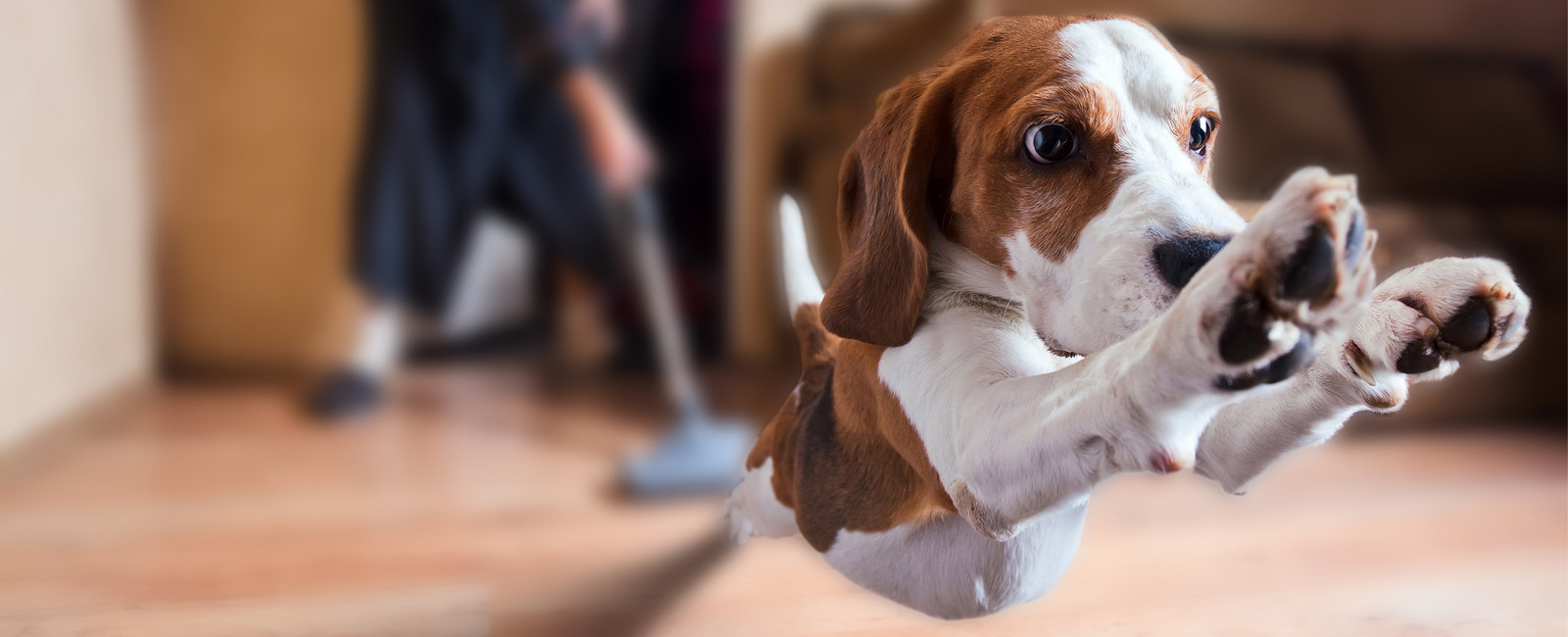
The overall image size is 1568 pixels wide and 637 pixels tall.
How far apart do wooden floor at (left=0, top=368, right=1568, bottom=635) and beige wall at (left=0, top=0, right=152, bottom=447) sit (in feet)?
0.24

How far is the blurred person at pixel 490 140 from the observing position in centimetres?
73

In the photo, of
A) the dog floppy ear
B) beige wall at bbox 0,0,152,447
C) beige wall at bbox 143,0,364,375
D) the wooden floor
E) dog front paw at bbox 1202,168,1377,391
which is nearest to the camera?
dog front paw at bbox 1202,168,1377,391

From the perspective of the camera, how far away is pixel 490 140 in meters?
0.73

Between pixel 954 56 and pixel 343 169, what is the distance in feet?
2.31

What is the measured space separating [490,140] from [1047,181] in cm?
55

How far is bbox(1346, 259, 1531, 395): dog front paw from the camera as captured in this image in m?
0.28

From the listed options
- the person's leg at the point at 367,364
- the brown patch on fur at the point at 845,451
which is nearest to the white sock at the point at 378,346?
the person's leg at the point at 367,364

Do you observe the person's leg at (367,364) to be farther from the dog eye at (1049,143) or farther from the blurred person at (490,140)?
the dog eye at (1049,143)

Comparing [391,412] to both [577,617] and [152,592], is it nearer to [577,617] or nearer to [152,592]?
[152,592]

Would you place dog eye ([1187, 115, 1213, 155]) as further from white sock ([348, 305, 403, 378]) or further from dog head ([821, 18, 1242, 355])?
white sock ([348, 305, 403, 378])

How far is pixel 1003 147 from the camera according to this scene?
0.29m

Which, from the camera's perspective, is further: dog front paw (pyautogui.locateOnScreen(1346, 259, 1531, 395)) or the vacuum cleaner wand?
the vacuum cleaner wand

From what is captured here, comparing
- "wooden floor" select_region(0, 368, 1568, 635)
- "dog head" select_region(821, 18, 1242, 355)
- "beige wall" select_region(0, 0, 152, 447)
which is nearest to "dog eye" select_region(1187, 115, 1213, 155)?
"dog head" select_region(821, 18, 1242, 355)

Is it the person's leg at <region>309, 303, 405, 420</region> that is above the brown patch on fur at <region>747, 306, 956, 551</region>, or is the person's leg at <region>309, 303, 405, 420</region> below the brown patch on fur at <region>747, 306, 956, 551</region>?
above
